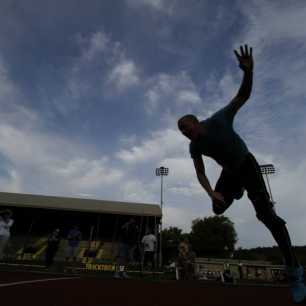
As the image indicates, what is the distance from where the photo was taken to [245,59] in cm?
287

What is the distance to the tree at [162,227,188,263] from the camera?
55.2 meters

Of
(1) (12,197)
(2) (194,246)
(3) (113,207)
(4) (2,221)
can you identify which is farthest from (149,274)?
(2) (194,246)

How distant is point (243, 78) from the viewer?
2908mm

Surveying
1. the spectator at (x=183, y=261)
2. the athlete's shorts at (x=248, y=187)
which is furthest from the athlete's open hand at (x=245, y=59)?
the spectator at (x=183, y=261)

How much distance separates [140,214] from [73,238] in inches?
256

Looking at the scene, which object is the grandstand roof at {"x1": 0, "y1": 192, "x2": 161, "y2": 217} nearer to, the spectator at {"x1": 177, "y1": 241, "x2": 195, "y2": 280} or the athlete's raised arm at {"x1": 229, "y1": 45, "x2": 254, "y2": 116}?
the spectator at {"x1": 177, "y1": 241, "x2": 195, "y2": 280}

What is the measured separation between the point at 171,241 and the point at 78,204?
37.6 meters

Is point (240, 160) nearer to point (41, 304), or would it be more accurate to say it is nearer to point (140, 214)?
point (41, 304)

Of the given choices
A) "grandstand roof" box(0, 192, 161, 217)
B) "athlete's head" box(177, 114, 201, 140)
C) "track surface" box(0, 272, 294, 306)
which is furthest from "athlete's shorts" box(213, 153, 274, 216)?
"grandstand roof" box(0, 192, 161, 217)

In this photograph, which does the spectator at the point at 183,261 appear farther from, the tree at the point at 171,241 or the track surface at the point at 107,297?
the tree at the point at 171,241

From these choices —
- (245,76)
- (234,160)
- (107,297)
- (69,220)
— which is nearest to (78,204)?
(69,220)

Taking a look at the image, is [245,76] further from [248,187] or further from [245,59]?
[248,187]

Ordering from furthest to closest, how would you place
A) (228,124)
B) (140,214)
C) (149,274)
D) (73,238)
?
(140,214) → (73,238) → (149,274) → (228,124)

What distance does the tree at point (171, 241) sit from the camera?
5519 cm
